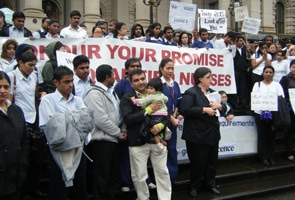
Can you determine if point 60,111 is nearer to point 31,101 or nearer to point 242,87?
point 31,101

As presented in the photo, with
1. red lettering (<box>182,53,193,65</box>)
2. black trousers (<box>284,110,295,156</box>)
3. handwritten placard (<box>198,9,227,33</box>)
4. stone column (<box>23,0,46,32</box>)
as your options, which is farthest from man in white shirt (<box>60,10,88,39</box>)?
stone column (<box>23,0,46,32</box>)

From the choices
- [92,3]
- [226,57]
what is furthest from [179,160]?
[92,3]

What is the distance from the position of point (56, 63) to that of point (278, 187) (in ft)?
14.4

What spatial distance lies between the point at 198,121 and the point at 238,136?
2.22 m

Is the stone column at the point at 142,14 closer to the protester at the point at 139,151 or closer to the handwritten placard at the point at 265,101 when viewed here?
the handwritten placard at the point at 265,101

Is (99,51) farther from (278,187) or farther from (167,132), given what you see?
(278,187)

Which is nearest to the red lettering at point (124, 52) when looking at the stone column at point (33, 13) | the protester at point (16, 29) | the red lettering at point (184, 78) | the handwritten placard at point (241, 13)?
the red lettering at point (184, 78)

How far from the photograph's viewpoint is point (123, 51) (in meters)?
6.91

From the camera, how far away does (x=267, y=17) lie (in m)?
34.2

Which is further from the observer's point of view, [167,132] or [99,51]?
[99,51]

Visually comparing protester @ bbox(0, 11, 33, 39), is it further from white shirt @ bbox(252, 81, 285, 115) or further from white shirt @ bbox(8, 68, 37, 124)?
white shirt @ bbox(252, 81, 285, 115)

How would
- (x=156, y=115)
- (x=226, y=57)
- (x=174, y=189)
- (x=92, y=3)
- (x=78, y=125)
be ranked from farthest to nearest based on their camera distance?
(x=92, y=3)
(x=226, y=57)
(x=174, y=189)
(x=156, y=115)
(x=78, y=125)

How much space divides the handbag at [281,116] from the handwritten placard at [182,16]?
13.1 feet

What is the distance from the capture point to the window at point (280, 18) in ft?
131
